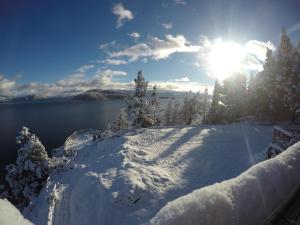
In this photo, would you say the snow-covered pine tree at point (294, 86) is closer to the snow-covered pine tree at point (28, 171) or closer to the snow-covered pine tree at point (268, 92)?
the snow-covered pine tree at point (268, 92)

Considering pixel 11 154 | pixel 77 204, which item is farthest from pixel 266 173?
pixel 11 154

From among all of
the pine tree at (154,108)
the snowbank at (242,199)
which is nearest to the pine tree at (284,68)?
the pine tree at (154,108)

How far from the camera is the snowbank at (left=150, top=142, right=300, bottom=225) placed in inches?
110

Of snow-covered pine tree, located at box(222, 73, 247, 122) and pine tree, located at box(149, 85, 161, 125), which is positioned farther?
pine tree, located at box(149, 85, 161, 125)

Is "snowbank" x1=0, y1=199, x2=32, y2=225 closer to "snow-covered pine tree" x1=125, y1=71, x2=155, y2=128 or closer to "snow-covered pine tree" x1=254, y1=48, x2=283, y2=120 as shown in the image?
"snow-covered pine tree" x1=254, y1=48, x2=283, y2=120

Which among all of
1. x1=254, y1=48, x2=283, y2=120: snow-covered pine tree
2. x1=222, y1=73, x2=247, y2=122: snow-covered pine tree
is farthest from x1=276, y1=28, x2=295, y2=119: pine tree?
x1=222, y1=73, x2=247, y2=122: snow-covered pine tree

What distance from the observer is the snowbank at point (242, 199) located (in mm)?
2797

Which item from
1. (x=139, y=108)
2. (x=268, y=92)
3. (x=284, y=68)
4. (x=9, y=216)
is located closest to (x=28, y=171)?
(x=139, y=108)

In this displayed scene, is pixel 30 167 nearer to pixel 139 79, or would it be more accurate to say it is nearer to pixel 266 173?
pixel 139 79

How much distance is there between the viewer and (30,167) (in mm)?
27656

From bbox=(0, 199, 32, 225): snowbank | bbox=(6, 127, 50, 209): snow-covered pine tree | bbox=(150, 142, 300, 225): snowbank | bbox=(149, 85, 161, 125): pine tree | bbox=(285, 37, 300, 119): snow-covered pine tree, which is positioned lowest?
bbox=(6, 127, 50, 209): snow-covered pine tree

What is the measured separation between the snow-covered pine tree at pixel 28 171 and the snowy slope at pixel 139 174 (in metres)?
5.04

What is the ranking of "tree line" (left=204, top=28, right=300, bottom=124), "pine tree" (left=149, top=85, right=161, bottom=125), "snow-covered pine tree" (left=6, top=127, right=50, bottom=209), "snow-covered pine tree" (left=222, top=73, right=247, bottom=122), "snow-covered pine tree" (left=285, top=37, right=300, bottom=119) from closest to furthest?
"snow-covered pine tree" (left=6, top=127, right=50, bottom=209), "snow-covered pine tree" (left=285, top=37, right=300, bottom=119), "tree line" (left=204, top=28, right=300, bottom=124), "snow-covered pine tree" (left=222, top=73, right=247, bottom=122), "pine tree" (left=149, top=85, right=161, bottom=125)

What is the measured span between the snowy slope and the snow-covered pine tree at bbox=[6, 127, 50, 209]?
16.5 ft
